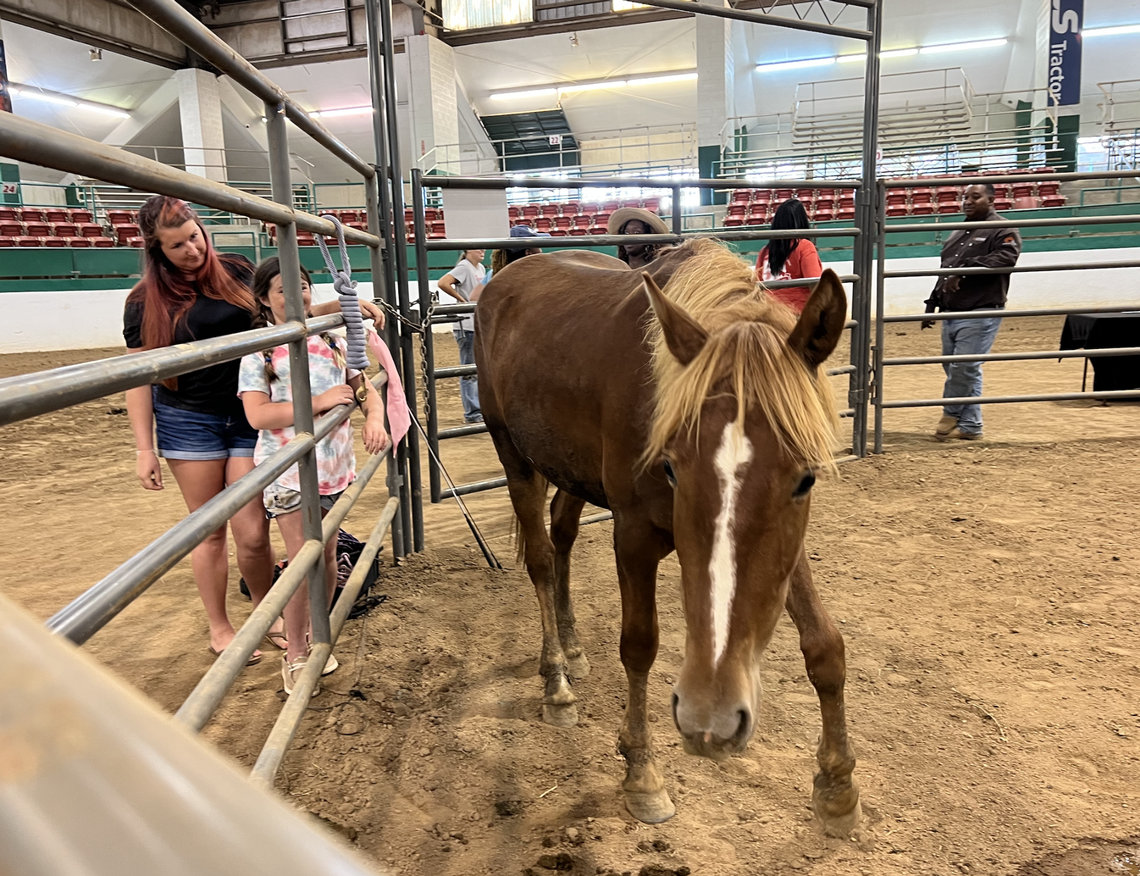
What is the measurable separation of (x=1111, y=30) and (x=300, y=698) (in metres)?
23.1

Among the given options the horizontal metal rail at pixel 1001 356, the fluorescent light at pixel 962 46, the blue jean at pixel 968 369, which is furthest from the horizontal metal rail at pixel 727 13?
the fluorescent light at pixel 962 46

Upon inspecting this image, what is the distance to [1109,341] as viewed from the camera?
604cm

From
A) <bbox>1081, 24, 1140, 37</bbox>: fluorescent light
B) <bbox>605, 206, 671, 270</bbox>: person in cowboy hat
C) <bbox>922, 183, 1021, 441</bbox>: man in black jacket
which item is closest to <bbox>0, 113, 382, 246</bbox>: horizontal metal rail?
<bbox>605, 206, 671, 270</bbox>: person in cowboy hat

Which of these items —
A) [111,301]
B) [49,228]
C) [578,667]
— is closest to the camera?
[578,667]

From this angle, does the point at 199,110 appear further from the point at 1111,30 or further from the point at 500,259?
the point at 1111,30

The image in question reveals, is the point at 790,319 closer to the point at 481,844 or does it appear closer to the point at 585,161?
the point at 481,844

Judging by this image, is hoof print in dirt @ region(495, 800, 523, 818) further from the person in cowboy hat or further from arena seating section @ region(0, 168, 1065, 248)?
arena seating section @ region(0, 168, 1065, 248)

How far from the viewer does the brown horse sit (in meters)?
1.38

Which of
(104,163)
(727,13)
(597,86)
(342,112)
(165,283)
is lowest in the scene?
(165,283)

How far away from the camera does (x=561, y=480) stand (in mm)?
2451

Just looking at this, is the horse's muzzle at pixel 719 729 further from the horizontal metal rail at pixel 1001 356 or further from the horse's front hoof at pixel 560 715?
the horizontal metal rail at pixel 1001 356

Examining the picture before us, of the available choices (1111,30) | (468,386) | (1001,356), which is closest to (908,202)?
(1111,30)

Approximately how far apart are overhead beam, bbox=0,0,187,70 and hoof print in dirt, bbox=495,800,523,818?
15.3 m

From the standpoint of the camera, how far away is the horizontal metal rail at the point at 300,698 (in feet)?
5.01
